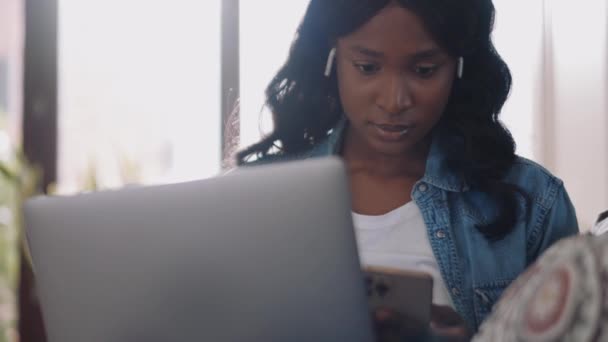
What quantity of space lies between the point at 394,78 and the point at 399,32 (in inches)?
3.0

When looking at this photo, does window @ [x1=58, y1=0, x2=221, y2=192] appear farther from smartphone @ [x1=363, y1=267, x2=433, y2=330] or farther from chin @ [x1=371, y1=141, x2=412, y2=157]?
smartphone @ [x1=363, y1=267, x2=433, y2=330]

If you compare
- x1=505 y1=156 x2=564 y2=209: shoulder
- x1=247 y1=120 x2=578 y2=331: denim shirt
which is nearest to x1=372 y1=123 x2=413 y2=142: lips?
x1=247 y1=120 x2=578 y2=331: denim shirt

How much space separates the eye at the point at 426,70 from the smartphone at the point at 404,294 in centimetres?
39

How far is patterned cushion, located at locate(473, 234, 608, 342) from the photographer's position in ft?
1.92

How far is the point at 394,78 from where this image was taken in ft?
3.84

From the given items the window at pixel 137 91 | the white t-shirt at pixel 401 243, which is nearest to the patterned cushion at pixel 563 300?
the white t-shirt at pixel 401 243

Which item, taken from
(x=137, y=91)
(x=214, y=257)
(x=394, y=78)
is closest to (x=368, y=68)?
(x=394, y=78)

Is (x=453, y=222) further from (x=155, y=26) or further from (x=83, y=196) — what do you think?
(x=155, y=26)

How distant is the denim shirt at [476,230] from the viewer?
124 centimetres

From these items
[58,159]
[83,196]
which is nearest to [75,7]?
[58,159]

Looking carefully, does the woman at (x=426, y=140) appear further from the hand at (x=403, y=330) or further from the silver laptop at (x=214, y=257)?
the silver laptop at (x=214, y=257)

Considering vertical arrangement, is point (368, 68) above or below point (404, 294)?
above

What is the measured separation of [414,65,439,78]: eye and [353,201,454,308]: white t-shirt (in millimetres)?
242

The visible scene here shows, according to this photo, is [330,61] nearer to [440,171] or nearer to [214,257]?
[440,171]
